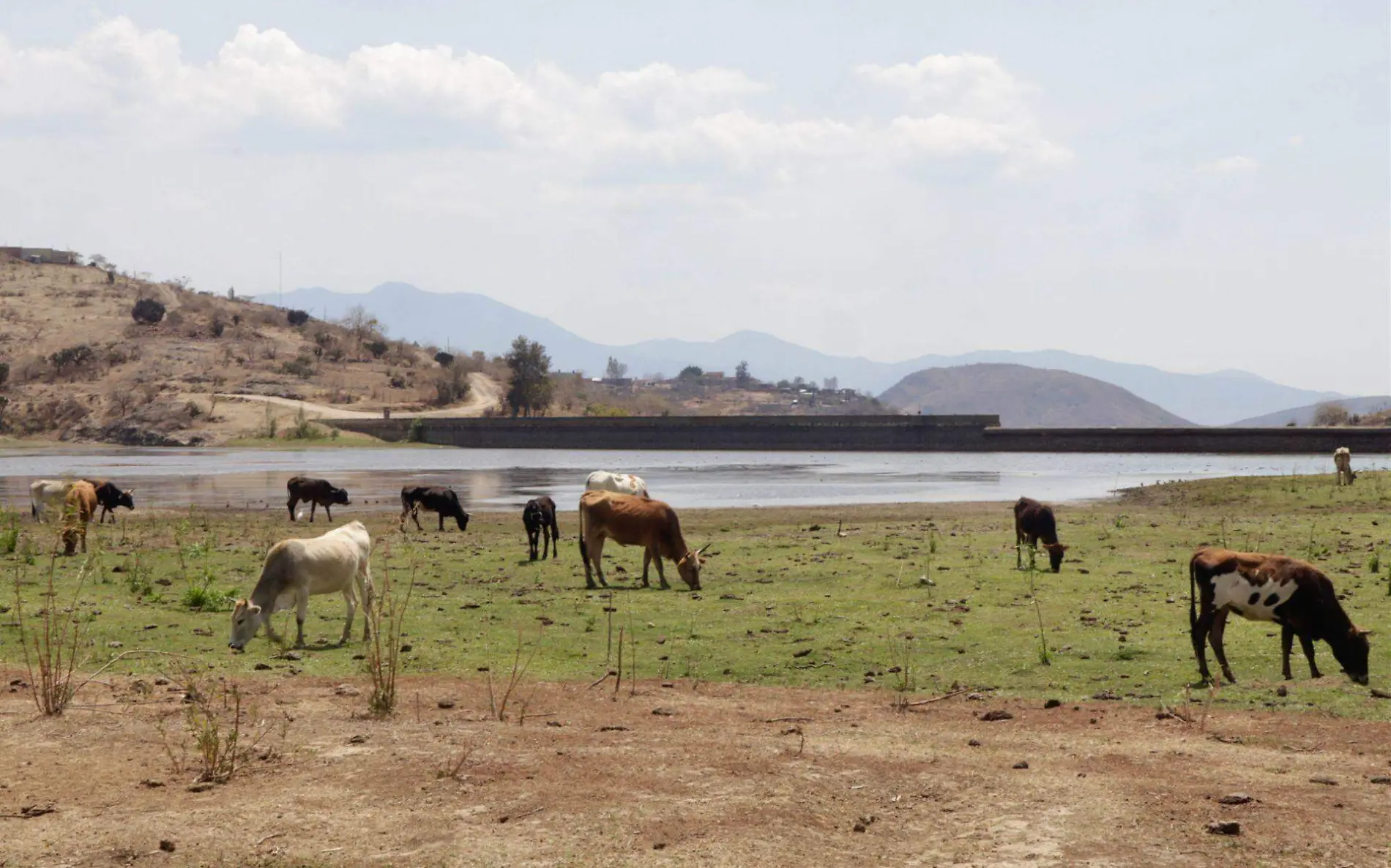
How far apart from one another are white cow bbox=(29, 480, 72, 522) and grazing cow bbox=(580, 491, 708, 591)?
1567 cm

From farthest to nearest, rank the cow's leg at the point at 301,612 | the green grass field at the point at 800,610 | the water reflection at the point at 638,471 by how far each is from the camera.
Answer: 1. the water reflection at the point at 638,471
2. the cow's leg at the point at 301,612
3. the green grass field at the point at 800,610

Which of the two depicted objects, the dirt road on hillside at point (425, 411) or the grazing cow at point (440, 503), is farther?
the dirt road on hillside at point (425, 411)

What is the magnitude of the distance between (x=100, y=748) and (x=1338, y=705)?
385 inches

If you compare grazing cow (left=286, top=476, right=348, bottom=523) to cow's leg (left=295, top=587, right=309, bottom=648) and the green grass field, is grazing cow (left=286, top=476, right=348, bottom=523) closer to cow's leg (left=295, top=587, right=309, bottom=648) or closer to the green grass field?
the green grass field

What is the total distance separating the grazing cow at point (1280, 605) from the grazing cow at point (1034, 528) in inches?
307

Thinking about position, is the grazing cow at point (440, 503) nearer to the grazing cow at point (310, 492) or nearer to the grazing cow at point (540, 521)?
the grazing cow at point (310, 492)

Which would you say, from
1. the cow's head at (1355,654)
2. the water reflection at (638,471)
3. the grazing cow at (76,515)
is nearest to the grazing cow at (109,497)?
the water reflection at (638,471)

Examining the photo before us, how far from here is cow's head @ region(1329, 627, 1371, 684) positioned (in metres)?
11.9

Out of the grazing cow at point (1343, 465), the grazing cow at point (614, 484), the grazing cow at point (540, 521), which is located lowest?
the grazing cow at point (540, 521)

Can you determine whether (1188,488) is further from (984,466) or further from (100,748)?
(100,748)

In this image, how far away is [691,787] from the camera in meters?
8.52

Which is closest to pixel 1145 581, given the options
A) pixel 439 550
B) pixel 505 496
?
pixel 439 550

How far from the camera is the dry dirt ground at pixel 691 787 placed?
7.39 metres

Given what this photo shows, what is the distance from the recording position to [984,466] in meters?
72.1
